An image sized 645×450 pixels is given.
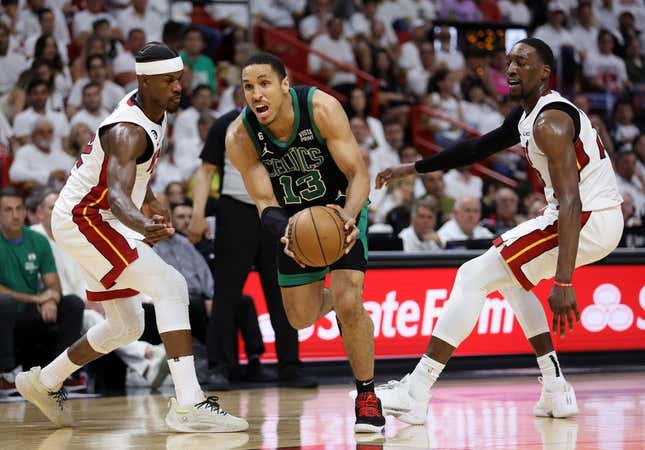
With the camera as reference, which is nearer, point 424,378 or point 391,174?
point 424,378

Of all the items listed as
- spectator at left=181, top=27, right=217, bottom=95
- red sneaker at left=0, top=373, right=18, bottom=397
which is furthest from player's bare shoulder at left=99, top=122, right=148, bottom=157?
spectator at left=181, top=27, right=217, bottom=95

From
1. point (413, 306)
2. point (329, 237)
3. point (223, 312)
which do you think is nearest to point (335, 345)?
point (413, 306)

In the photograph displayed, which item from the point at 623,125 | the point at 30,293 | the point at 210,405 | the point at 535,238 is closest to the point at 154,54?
the point at 210,405

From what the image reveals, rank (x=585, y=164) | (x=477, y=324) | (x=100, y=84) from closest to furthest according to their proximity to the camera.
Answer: (x=585, y=164) → (x=477, y=324) → (x=100, y=84)

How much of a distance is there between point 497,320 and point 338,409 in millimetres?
3007

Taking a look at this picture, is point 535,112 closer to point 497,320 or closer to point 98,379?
point 497,320

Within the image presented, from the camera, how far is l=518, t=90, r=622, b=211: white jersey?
6312 mm

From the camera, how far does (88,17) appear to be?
46.3 feet

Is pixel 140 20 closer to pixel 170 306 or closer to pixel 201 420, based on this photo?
pixel 170 306

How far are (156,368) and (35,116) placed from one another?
14.7 feet

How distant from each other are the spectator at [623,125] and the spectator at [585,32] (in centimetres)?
149

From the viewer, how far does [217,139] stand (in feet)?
28.6

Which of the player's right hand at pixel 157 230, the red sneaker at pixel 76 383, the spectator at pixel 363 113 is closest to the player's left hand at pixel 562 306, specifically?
the player's right hand at pixel 157 230

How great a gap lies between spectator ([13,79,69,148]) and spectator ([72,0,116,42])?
6.17ft
